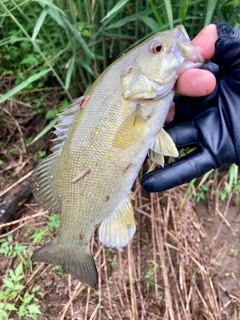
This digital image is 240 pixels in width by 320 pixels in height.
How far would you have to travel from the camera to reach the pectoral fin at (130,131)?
1.70 meters

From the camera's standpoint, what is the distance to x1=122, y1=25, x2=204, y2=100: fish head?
1.70 meters

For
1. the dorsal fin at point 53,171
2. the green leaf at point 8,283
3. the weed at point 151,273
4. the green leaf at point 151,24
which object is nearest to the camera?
the dorsal fin at point 53,171

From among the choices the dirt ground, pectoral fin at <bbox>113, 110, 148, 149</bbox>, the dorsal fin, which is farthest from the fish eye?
the dirt ground

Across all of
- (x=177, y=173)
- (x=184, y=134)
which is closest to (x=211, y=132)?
(x=184, y=134)

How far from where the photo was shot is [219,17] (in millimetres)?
2422

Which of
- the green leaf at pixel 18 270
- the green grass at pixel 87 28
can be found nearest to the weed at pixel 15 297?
the green leaf at pixel 18 270

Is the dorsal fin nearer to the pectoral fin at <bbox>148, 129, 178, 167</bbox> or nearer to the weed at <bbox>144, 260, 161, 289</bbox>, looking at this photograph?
the pectoral fin at <bbox>148, 129, 178, 167</bbox>

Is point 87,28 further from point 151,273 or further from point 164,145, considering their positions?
point 151,273

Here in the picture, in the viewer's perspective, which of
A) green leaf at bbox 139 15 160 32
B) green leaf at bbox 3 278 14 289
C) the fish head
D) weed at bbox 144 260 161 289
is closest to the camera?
the fish head

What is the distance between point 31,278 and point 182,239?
1030 millimetres

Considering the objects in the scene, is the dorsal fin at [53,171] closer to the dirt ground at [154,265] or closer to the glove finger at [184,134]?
the glove finger at [184,134]

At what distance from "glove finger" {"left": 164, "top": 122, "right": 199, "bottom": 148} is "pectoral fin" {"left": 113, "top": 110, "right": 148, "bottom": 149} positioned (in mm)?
335

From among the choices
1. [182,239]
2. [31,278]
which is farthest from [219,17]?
[31,278]

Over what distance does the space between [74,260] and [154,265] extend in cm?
90
